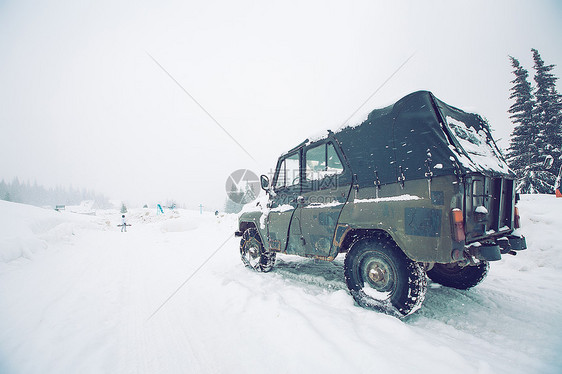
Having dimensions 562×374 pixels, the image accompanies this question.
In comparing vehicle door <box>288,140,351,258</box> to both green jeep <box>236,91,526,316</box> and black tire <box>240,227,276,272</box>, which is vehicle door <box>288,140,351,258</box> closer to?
green jeep <box>236,91,526,316</box>

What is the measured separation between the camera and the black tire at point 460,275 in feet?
10.6

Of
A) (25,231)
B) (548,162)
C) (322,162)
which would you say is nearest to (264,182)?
(322,162)

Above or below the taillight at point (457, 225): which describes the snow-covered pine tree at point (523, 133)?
above

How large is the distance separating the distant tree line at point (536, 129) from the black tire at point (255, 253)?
18752mm

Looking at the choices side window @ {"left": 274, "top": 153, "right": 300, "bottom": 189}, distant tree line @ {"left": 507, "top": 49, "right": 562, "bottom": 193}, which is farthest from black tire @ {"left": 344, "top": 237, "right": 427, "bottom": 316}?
distant tree line @ {"left": 507, "top": 49, "right": 562, "bottom": 193}

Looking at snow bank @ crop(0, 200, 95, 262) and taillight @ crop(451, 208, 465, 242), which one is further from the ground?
taillight @ crop(451, 208, 465, 242)

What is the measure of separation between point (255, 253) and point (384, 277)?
115 inches

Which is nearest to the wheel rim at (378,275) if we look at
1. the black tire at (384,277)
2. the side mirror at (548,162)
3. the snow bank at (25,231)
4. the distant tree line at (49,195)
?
the black tire at (384,277)

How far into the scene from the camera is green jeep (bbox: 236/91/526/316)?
2264mm

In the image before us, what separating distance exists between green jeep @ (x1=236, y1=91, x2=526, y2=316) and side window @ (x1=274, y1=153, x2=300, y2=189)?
0.49m

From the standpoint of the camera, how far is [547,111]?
1536cm

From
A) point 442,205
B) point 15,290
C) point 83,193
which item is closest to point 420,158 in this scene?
point 442,205

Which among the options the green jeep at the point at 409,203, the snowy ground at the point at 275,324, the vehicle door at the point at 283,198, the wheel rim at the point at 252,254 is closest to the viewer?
the snowy ground at the point at 275,324

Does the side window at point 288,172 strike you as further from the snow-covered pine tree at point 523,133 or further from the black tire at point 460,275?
the snow-covered pine tree at point 523,133
